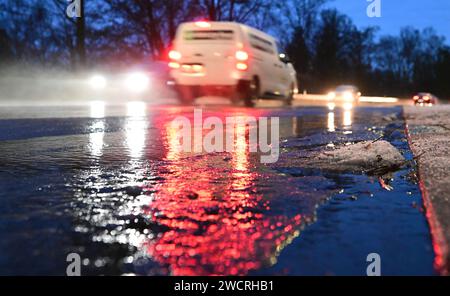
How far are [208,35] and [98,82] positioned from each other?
6858 mm

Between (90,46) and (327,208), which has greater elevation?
(90,46)

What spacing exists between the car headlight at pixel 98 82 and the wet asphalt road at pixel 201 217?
14156 millimetres

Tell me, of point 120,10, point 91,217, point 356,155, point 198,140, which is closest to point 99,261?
point 91,217

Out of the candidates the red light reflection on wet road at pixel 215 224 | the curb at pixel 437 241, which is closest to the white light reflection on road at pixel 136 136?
the red light reflection on wet road at pixel 215 224

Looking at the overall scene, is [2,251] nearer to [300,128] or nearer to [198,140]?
[198,140]

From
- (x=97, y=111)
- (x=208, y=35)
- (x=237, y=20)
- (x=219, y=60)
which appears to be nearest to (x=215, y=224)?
(x=97, y=111)

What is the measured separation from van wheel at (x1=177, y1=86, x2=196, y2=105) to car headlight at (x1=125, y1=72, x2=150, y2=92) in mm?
4024

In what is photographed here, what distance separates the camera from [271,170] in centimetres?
414

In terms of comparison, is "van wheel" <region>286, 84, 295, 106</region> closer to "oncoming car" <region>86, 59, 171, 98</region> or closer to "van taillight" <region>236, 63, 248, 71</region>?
"van taillight" <region>236, 63, 248, 71</region>

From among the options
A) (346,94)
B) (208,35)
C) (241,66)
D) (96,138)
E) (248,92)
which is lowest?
(96,138)

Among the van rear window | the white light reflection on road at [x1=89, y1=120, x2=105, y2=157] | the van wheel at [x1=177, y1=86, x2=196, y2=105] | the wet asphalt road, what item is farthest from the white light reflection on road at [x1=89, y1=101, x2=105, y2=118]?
the wet asphalt road

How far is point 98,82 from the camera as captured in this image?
61.6 feet

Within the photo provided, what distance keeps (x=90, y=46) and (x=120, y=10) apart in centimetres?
1100

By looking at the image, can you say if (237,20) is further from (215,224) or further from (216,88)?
(215,224)
